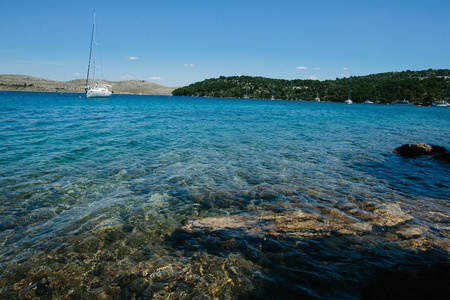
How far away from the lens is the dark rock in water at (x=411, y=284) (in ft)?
11.1

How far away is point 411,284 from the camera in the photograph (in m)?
3.67

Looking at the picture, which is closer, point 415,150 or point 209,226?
point 209,226

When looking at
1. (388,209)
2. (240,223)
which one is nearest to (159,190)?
(240,223)

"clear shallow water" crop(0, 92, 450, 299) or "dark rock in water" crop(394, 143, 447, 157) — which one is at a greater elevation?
"dark rock in water" crop(394, 143, 447, 157)

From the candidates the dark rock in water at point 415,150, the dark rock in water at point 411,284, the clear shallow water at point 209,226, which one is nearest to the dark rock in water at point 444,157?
the dark rock in water at point 415,150

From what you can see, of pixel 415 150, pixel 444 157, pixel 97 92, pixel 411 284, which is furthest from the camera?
pixel 97 92

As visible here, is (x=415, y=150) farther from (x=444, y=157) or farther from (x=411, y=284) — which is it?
(x=411, y=284)

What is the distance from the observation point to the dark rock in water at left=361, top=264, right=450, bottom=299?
3395 millimetres

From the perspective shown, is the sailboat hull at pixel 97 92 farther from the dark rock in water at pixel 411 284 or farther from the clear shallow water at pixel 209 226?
the dark rock in water at pixel 411 284

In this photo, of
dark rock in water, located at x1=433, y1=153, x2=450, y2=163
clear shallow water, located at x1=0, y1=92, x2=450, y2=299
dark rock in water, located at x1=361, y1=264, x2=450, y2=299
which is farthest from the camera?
dark rock in water, located at x1=433, y1=153, x2=450, y2=163

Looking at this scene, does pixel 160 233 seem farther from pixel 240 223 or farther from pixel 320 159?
pixel 320 159

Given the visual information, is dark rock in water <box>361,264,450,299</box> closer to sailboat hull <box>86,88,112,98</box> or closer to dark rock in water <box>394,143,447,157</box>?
dark rock in water <box>394,143,447,157</box>

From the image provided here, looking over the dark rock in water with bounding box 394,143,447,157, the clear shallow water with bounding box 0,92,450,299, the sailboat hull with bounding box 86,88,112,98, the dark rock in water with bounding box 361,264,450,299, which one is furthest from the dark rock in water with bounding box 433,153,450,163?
the sailboat hull with bounding box 86,88,112,98

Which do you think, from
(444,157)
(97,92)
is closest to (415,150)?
(444,157)
